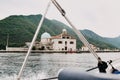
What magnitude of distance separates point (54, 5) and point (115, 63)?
194cm

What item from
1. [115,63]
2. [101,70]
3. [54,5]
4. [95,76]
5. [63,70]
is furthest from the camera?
[115,63]

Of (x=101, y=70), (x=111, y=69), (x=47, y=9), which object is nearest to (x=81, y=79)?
(x=101, y=70)

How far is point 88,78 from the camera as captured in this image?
4.89 metres

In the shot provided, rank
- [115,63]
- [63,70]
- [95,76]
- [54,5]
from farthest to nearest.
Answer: [115,63] < [54,5] < [63,70] < [95,76]

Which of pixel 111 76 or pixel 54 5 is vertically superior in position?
pixel 54 5

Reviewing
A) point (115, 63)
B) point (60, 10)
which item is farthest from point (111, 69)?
point (60, 10)

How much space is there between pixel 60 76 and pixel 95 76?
0.57 metres

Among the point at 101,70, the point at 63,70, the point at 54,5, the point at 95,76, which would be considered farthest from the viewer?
the point at 54,5

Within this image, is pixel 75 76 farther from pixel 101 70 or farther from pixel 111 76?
pixel 101 70

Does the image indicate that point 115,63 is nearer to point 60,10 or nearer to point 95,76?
point 60,10

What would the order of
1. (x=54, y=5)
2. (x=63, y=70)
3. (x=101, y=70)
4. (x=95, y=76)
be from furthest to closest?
(x=54, y=5)
(x=101, y=70)
(x=63, y=70)
(x=95, y=76)

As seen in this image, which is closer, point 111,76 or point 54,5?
point 111,76

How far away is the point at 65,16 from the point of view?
274 inches

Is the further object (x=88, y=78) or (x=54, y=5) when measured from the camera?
(x=54, y=5)
